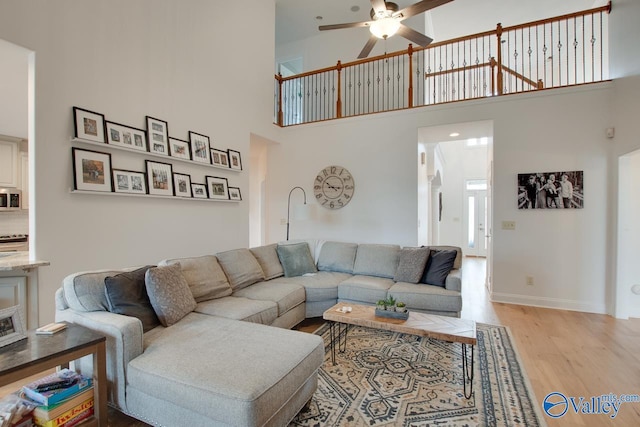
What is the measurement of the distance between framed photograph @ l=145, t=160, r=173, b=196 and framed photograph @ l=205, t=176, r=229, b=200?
1.92 feet

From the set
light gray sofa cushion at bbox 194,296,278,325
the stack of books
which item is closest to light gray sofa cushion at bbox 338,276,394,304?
light gray sofa cushion at bbox 194,296,278,325

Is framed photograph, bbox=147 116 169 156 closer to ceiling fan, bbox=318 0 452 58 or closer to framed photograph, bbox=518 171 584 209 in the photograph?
ceiling fan, bbox=318 0 452 58

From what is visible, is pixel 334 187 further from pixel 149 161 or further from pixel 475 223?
pixel 475 223

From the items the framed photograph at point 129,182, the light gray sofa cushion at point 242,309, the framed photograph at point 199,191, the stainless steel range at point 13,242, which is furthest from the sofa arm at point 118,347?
the stainless steel range at point 13,242

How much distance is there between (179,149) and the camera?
375 centimetres

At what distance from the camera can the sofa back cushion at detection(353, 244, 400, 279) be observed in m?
3.84

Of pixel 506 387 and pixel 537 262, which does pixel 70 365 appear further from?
pixel 537 262

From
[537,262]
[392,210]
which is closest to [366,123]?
[392,210]

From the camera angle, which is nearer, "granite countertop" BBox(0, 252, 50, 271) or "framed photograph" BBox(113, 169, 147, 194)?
"granite countertop" BBox(0, 252, 50, 271)

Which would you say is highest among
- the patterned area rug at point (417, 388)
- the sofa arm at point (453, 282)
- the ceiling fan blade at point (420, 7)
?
the ceiling fan blade at point (420, 7)

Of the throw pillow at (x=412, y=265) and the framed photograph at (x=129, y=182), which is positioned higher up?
the framed photograph at (x=129, y=182)

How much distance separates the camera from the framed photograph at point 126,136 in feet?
9.91

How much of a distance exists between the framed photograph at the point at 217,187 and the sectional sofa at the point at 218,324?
119 centimetres

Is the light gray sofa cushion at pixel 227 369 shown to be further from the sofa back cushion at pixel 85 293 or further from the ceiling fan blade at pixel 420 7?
the ceiling fan blade at pixel 420 7
